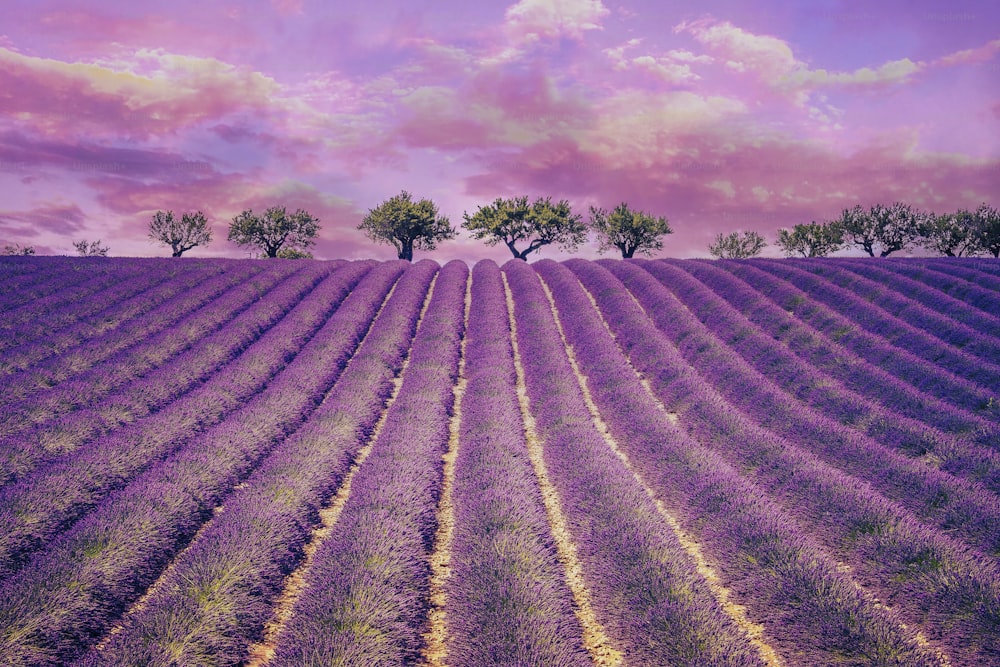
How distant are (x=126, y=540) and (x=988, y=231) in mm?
57071

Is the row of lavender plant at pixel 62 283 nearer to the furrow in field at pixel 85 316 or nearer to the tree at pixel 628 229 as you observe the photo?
the furrow in field at pixel 85 316

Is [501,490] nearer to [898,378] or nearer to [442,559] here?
[442,559]

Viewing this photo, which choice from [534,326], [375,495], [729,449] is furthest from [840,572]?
[534,326]

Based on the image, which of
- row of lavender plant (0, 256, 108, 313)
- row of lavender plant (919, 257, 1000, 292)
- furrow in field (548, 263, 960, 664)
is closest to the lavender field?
furrow in field (548, 263, 960, 664)

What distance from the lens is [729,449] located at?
747 centimetres

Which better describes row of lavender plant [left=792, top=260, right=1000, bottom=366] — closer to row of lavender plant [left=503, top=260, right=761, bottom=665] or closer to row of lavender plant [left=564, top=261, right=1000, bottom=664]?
row of lavender plant [left=564, top=261, right=1000, bottom=664]

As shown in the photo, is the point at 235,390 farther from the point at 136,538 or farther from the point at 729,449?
the point at 729,449

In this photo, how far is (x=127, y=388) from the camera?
8703 mm

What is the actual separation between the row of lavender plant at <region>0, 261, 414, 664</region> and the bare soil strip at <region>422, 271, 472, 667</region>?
8.64 feet

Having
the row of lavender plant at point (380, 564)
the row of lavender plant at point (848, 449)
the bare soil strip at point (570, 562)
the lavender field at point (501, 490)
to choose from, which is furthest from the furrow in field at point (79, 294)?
the row of lavender plant at point (848, 449)

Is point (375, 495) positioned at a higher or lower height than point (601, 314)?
lower

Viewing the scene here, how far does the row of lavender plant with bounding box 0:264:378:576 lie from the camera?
4.96m

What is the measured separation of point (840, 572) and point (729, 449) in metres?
2.91

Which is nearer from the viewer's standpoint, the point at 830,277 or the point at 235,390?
the point at 235,390
